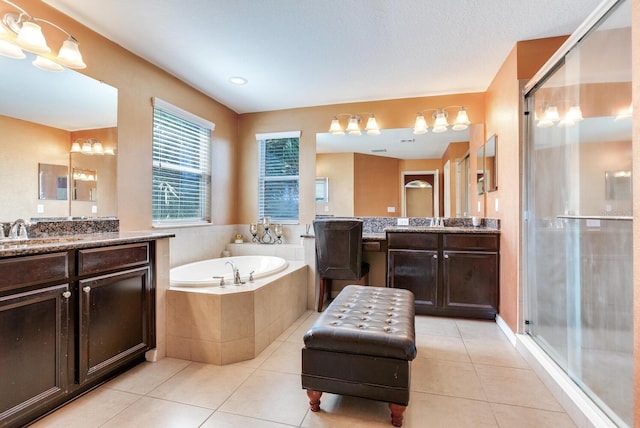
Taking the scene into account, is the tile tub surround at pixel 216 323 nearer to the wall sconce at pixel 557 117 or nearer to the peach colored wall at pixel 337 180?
the peach colored wall at pixel 337 180

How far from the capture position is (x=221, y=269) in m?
3.36

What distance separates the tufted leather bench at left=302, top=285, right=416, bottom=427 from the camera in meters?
1.47

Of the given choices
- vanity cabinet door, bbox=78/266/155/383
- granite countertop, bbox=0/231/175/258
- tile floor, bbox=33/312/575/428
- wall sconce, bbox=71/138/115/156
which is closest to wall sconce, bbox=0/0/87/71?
wall sconce, bbox=71/138/115/156

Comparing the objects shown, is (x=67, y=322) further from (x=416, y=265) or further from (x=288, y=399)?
(x=416, y=265)

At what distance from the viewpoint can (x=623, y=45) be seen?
142cm

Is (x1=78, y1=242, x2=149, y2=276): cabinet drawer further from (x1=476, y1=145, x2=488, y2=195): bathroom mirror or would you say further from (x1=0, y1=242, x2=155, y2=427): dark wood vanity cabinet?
(x1=476, y1=145, x2=488, y2=195): bathroom mirror

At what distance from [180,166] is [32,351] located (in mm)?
2163

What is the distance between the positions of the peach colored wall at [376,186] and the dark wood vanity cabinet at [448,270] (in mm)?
682

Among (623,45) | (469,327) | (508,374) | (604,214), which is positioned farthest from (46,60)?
(469,327)

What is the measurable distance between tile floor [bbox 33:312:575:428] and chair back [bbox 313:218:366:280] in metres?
0.97

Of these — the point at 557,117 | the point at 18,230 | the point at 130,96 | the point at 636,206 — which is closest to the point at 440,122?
the point at 557,117

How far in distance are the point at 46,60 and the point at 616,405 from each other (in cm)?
369

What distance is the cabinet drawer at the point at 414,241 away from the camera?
3.03 metres

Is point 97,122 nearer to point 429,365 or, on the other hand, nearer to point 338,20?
point 338,20
